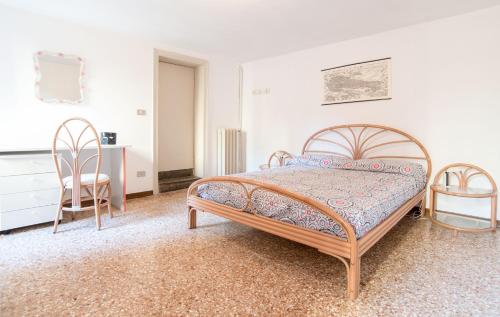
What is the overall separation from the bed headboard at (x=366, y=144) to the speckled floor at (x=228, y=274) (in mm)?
1044

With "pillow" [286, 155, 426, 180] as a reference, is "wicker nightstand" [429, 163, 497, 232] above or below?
below

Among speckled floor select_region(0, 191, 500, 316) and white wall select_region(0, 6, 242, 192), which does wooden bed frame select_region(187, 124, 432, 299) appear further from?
white wall select_region(0, 6, 242, 192)

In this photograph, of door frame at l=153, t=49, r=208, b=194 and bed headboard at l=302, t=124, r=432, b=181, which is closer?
bed headboard at l=302, t=124, r=432, b=181

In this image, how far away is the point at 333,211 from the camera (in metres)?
1.67

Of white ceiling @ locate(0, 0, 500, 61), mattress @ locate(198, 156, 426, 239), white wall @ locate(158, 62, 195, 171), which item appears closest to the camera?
mattress @ locate(198, 156, 426, 239)

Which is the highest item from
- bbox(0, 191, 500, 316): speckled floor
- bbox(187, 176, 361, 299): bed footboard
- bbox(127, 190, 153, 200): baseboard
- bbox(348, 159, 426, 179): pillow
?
bbox(348, 159, 426, 179): pillow

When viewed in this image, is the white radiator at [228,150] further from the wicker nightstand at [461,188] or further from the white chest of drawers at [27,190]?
the wicker nightstand at [461,188]

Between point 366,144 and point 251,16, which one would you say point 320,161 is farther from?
point 251,16

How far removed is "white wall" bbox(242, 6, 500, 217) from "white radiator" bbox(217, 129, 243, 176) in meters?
1.21

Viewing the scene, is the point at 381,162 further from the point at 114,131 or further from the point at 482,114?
the point at 114,131

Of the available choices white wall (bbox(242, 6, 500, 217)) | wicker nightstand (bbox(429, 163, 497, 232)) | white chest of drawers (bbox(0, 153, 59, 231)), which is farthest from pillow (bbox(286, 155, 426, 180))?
white chest of drawers (bbox(0, 153, 59, 231))

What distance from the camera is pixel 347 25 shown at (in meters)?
3.31

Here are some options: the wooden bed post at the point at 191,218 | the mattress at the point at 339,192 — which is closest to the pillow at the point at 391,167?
the mattress at the point at 339,192

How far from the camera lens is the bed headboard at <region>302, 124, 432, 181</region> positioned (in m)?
3.38
